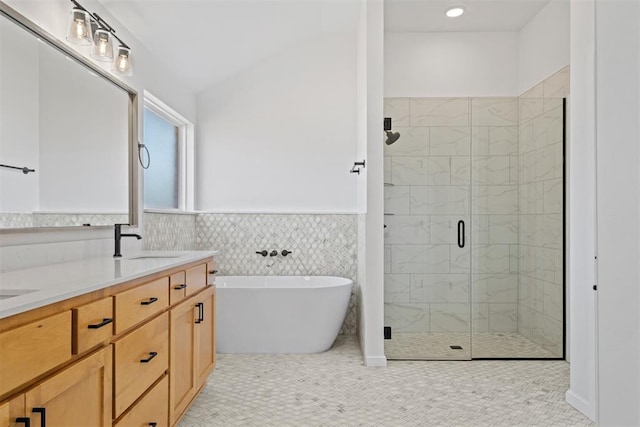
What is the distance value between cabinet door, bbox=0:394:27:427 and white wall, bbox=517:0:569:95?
3817mm

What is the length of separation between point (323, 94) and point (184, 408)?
3038mm

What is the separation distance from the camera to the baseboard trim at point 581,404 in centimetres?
229

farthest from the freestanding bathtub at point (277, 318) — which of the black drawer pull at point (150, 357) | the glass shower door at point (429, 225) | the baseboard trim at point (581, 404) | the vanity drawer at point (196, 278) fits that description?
the baseboard trim at point (581, 404)

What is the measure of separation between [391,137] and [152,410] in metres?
2.46

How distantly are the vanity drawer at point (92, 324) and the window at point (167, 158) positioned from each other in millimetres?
1939

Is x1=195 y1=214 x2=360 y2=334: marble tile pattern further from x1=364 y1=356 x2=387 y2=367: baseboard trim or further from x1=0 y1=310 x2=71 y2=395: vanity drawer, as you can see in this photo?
x1=0 y1=310 x2=71 y2=395: vanity drawer

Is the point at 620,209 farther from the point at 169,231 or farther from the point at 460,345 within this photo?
the point at 169,231

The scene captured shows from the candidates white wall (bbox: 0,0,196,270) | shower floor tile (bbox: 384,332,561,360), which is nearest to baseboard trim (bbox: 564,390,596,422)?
shower floor tile (bbox: 384,332,561,360)

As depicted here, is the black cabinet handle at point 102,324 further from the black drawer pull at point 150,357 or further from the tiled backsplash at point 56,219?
the tiled backsplash at point 56,219

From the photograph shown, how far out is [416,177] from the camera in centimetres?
347

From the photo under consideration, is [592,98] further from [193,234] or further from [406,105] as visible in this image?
[193,234]

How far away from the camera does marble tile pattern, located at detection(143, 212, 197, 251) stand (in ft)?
10.2

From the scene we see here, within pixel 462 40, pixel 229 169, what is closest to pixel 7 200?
pixel 229 169

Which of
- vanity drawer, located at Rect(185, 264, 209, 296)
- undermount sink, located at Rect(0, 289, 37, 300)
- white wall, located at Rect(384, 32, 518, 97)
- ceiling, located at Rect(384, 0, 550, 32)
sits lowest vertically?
vanity drawer, located at Rect(185, 264, 209, 296)
